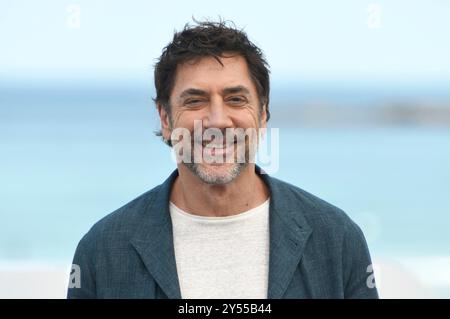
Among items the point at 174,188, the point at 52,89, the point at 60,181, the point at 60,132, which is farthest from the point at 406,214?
the point at 52,89

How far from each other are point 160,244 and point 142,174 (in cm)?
980

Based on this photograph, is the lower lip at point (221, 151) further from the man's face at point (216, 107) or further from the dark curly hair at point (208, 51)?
the dark curly hair at point (208, 51)

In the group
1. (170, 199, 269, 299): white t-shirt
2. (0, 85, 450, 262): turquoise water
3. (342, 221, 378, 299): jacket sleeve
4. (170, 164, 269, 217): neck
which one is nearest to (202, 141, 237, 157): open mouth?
(170, 164, 269, 217): neck

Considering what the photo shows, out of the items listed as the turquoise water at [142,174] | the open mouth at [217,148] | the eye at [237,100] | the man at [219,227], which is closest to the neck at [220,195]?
the man at [219,227]

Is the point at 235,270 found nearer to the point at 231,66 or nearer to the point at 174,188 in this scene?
the point at 174,188

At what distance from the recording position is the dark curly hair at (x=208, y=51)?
3.07 metres

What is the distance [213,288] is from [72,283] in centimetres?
52

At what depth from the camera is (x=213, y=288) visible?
114 inches

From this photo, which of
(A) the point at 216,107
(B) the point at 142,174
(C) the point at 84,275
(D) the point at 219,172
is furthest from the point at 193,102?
(B) the point at 142,174

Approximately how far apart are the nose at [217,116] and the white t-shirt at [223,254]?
360 mm

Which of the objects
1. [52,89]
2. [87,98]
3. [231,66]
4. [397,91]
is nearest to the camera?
[231,66]

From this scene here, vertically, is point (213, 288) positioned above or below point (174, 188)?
below

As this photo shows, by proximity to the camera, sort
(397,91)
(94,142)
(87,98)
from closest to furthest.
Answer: (94,142) → (87,98) → (397,91)
